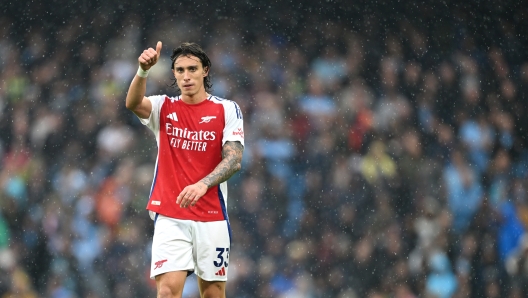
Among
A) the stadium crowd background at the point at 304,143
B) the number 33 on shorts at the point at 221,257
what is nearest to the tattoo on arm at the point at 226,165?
the number 33 on shorts at the point at 221,257

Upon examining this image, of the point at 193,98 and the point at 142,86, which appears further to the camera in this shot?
the point at 193,98

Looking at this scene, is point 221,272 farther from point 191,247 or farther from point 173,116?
point 173,116

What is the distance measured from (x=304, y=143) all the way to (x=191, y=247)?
111 inches

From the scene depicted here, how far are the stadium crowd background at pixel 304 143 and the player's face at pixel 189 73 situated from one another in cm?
255

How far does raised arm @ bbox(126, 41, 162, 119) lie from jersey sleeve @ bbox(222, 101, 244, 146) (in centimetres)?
38

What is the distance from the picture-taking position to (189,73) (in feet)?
12.3

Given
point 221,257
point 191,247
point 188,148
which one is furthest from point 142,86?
point 221,257

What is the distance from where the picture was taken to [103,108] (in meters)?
6.29

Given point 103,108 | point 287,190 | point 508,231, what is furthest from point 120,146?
point 508,231

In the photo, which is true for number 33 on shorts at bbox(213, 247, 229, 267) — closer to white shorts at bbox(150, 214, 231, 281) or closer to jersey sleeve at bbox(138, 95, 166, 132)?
white shorts at bbox(150, 214, 231, 281)

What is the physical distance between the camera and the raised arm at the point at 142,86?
136 inches

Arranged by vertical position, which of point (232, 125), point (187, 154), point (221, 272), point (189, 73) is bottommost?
point (221, 272)

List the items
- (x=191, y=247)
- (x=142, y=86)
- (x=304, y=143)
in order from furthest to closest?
(x=304, y=143)
(x=191, y=247)
(x=142, y=86)

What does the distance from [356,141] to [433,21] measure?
3.85 ft
